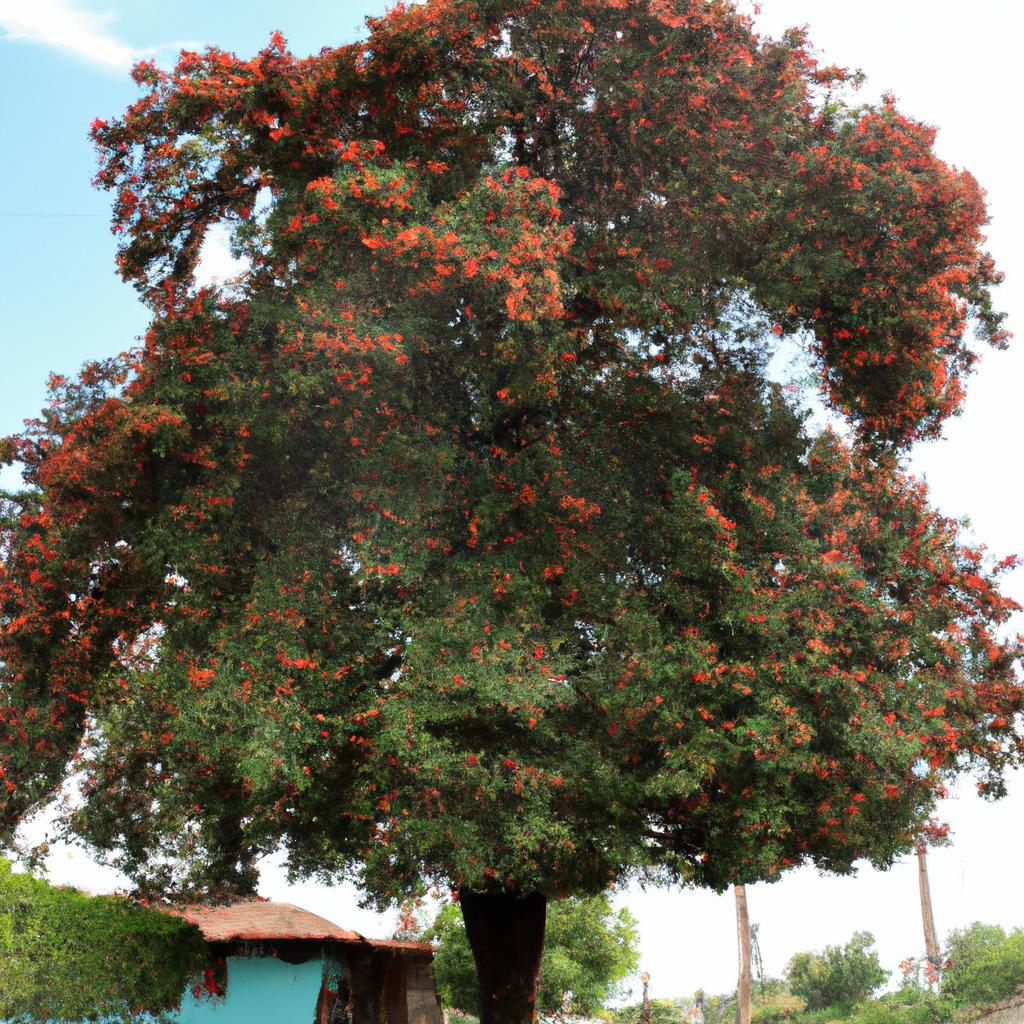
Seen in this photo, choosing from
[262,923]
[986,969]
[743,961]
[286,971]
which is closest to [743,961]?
[743,961]

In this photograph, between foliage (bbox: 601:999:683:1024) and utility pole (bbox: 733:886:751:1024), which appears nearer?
utility pole (bbox: 733:886:751:1024)

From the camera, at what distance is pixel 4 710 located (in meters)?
14.1

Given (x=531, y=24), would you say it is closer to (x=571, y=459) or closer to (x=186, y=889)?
(x=571, y=459)

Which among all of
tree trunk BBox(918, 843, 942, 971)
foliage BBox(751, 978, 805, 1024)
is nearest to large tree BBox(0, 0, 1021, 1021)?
tree trunk BBox(918, 843, 942, 971)

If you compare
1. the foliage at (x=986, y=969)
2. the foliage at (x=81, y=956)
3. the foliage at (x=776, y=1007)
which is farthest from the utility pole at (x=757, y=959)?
the foliage at (x=81, y=956)

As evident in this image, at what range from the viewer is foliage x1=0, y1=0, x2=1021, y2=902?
12852 mm

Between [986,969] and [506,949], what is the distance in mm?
12227

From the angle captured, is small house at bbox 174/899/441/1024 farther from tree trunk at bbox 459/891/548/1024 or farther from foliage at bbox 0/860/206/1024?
tree trunk at bbox 459/891/548/1024

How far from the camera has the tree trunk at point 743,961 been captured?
27828mm

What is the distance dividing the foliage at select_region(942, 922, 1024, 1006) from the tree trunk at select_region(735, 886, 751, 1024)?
5.68m

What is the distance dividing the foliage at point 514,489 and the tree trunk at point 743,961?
1485 centimetres

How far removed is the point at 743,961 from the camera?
2911 centimetres

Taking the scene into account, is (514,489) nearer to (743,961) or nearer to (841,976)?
(743,961)

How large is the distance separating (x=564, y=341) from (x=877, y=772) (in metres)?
6.84
